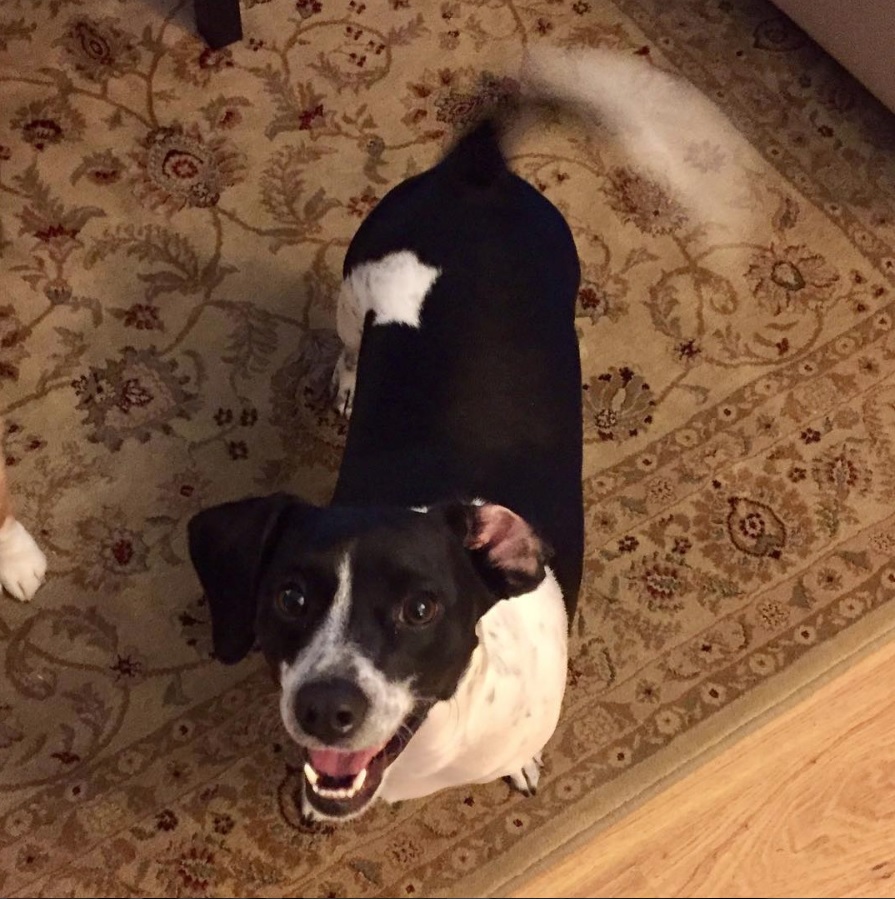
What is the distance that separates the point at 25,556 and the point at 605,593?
3.56 ft

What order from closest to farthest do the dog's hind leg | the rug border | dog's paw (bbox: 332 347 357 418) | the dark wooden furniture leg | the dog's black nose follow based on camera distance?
the dog's black nose
the rug border
the dog's hind leg
dog's paw (bbox: 332 347 357 418)
the dark wooden furniture leg

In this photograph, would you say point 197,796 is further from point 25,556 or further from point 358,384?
point 358,384

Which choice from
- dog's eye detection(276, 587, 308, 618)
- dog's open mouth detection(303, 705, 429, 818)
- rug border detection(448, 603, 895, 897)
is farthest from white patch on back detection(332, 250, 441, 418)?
rug border detection(448, 603, 895, 897)

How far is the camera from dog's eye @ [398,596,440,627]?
126 centimetres

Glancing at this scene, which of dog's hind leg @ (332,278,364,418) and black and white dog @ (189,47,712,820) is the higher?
black and white dog @ (189,47,712,820)

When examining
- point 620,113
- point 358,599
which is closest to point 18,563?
point 358,599

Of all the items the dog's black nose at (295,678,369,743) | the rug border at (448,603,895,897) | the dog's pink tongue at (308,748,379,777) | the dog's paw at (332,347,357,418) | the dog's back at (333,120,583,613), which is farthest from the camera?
the dog's paw at (332,347,357,418)

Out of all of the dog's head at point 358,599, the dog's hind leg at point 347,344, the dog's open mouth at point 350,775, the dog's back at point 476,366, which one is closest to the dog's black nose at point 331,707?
the dog's head at point 358,599

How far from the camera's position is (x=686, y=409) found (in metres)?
2.16

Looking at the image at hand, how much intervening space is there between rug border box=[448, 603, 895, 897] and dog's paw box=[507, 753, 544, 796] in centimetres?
7

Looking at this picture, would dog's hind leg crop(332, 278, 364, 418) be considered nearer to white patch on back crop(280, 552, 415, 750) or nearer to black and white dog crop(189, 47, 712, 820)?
black and white dog crop(189, 47, 712, 820)

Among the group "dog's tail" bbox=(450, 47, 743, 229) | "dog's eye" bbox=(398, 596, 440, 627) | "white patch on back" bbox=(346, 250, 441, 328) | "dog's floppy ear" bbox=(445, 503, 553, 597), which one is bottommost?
"white patch on back" bbox=(346, 250, 441, 328)

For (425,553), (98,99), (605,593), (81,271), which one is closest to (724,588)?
(605,593)

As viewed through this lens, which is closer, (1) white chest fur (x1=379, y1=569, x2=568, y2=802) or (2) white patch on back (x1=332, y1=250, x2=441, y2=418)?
(1) white chest fur (x1=379, y1=569, x2=568, y2=802)
